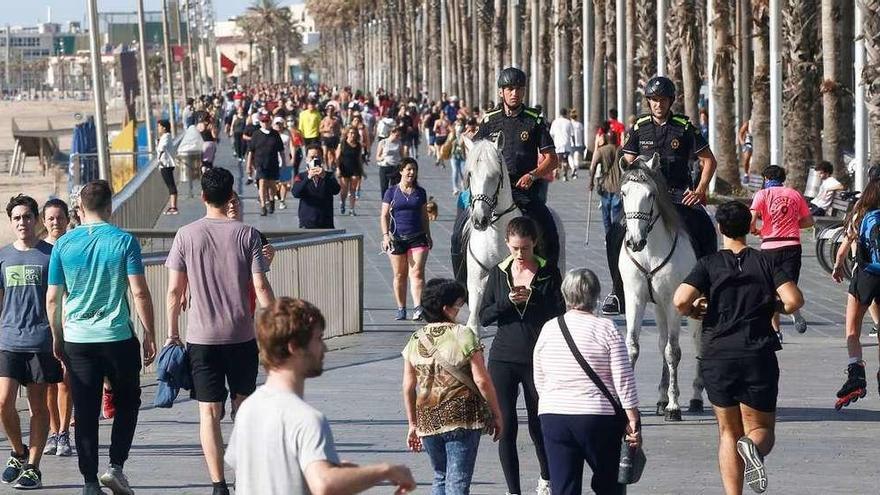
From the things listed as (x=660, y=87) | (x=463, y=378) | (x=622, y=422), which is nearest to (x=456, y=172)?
(x=660, y=87)

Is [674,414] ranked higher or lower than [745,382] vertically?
lower

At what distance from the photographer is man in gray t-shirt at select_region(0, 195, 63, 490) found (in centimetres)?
1107

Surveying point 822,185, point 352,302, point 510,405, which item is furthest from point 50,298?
point 822,185

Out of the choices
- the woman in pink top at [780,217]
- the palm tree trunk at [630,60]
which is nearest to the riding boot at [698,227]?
the woman in pink top at [780,217]

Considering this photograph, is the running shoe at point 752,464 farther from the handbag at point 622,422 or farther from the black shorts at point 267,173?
the black shorts at point 267,173

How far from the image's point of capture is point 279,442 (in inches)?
221

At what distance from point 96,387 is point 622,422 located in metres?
3.33

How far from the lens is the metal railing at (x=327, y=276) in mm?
17172

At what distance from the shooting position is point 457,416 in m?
8.83

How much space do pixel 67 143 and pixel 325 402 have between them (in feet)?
327

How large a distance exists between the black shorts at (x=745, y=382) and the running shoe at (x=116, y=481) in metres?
3.39

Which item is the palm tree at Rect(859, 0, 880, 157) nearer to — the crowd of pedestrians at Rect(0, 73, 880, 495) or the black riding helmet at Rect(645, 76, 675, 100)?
the black riding helmet at Rect(645, 76, 675, 100)

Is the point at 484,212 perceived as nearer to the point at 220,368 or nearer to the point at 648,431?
the point at 648,431

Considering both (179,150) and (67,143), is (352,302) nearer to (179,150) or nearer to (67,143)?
(179,150)
